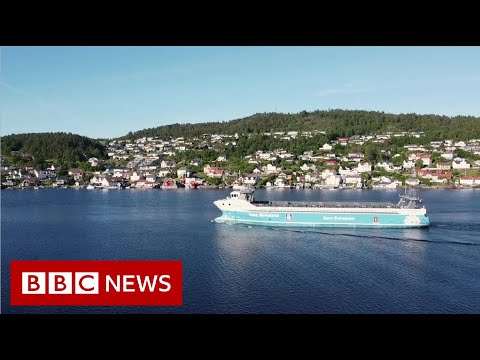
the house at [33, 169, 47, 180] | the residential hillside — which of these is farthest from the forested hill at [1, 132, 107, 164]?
the house at [33, 169, 47, 180]

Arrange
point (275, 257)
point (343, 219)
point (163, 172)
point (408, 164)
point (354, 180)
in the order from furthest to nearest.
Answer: point (163, 172) < point (408, 164) < point (354, 180) < point (343, 219) < point (275, 257)

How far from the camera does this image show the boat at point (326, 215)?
859 cm

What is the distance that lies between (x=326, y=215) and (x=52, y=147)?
20604 millimetres

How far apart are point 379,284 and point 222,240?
9.70 ft

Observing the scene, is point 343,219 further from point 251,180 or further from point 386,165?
point 386,165

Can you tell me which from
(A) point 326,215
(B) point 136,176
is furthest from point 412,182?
(B) point 136,176

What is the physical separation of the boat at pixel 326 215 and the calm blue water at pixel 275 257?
11.9 inches

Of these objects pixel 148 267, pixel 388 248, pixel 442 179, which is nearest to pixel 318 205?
pixel 388 248

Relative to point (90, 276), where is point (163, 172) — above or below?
above

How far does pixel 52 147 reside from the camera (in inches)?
994

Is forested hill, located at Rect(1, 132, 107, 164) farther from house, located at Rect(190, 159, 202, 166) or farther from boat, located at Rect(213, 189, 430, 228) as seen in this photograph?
boat, located at Rect(213, 189, 430, 228)

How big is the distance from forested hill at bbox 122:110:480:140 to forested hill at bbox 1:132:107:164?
742cm
